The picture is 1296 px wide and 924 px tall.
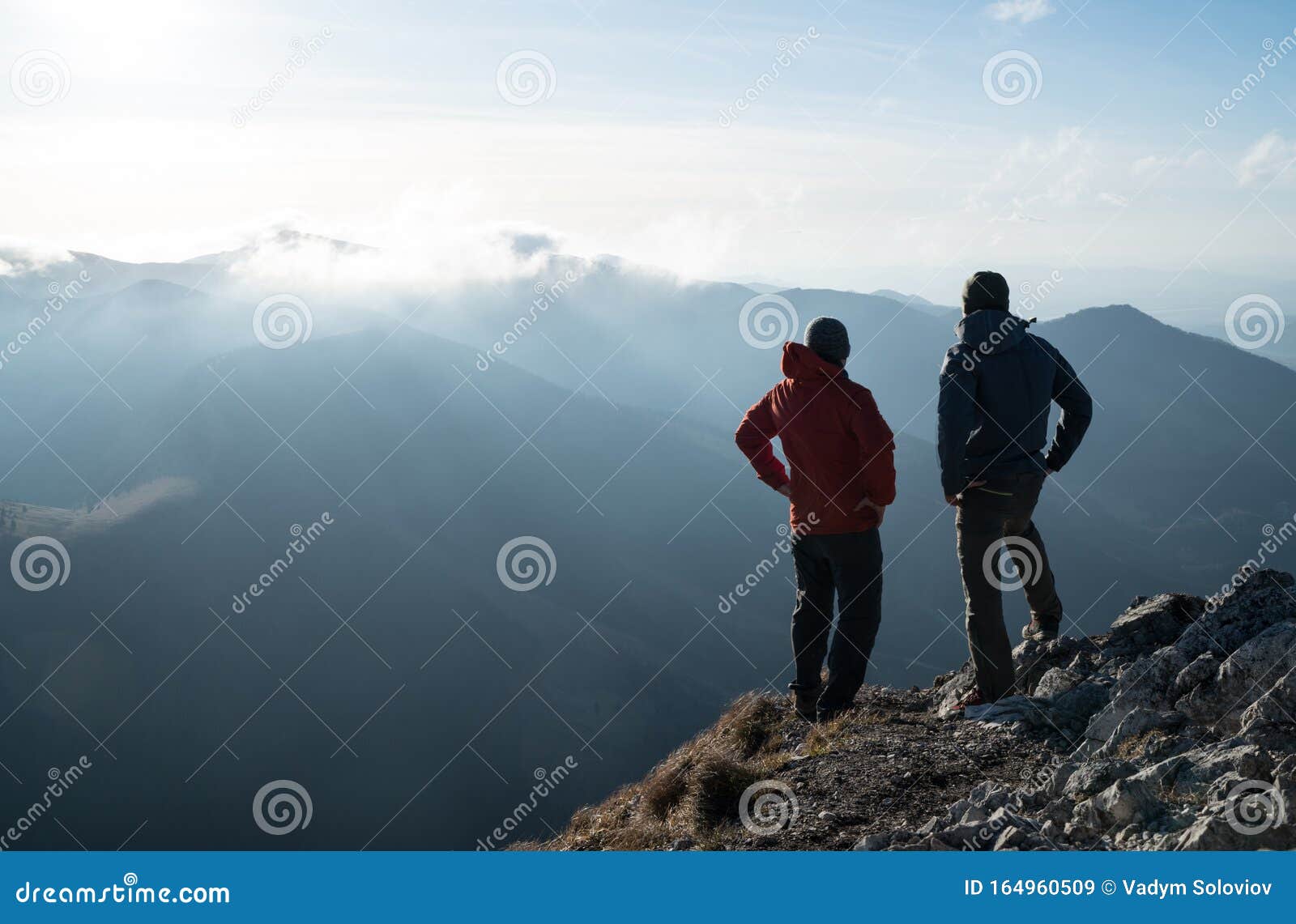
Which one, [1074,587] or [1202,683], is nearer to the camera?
[1202,683]

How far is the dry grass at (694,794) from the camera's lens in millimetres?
6203

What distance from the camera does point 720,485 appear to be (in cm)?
19075

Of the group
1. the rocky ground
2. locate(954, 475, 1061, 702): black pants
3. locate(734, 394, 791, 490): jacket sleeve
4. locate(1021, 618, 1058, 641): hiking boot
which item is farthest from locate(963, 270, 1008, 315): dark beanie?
locate(1021, 618, 1058, 641): hiking boot

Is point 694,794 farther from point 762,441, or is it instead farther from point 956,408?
point 956,408

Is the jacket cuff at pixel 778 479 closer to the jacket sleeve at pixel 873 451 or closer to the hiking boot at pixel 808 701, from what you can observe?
the jacket sleeve at pixel 873 451

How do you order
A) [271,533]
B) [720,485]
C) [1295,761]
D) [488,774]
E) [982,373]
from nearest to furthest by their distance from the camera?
[1295,761] → [982,373] → [488,774] → [271,533] → [720,485]

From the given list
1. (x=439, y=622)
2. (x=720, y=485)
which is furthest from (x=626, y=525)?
(x=439, y=622)

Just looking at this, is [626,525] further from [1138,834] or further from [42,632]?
[1138,834]

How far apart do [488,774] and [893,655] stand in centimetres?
6661

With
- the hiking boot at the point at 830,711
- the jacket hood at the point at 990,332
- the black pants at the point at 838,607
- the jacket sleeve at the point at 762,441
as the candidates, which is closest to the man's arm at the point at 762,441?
the jacket sleeve at the point at 762,441

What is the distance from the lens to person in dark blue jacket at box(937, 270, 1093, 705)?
696 centimetres

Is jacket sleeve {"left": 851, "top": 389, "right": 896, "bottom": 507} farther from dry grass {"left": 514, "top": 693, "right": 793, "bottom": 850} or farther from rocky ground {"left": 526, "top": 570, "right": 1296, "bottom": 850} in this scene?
dry grass {"left": 514, "top": 693, "right": 793, "bottom": 850}

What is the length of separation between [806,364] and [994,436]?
158 cm

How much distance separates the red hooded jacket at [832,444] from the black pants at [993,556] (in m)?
0.73
